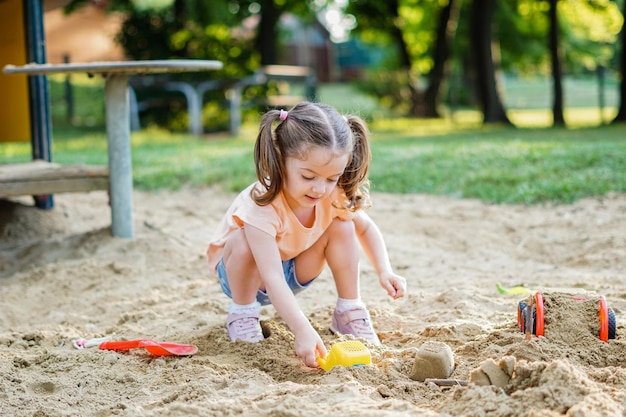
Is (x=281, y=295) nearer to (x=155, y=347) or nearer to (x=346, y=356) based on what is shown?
(x=346, y=356)

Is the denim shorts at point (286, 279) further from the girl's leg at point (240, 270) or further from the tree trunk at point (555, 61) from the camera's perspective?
the tree trunk at point (555, 61)

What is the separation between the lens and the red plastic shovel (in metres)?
2.60

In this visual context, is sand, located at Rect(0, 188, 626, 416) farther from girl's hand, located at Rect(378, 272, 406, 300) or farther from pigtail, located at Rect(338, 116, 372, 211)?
pigtail, located at Rect(338, 116, 372, 211)

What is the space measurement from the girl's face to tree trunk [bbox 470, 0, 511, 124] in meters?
12.4

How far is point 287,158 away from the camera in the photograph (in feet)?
8.20

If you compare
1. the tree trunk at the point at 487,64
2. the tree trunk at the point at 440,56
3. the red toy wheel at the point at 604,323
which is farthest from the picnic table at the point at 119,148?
the tree trunk at the point at 440,56

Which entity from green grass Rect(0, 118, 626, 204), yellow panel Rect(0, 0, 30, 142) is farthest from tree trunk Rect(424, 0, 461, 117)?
yellow panel Rect(0, 0, 30, 142)

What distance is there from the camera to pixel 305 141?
2426mm

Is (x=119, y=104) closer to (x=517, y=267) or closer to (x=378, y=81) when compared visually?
(x=517, y=267)

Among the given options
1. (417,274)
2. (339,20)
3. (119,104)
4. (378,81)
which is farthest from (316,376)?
(339,20)

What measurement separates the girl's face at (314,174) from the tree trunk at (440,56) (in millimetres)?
16121

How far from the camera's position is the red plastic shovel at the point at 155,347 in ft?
8.52

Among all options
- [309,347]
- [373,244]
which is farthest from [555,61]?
[309,347]

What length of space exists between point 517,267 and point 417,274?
0.56m
